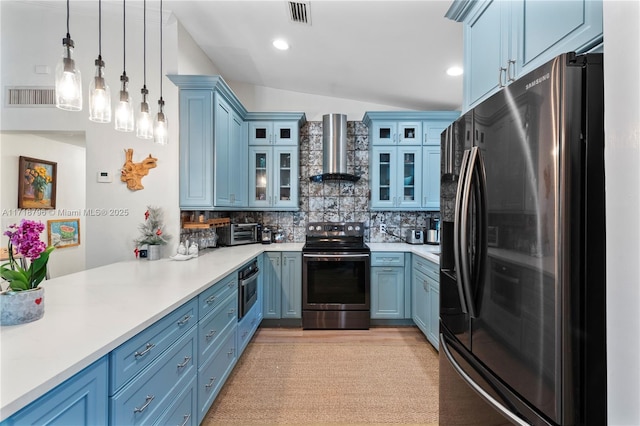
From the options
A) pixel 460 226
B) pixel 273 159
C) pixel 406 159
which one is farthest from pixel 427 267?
pixel 273 159

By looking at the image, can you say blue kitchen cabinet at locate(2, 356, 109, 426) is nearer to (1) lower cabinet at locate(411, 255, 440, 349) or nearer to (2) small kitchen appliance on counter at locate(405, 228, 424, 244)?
(1) lower cabinet at locate(411, 255, 440, 349)

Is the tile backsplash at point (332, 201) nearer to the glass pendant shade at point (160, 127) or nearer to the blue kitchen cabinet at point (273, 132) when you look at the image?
the blue kitchen cabinet at point (273, 132)

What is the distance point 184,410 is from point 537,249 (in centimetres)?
173

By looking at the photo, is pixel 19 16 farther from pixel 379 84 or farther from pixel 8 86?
pixel 379 84

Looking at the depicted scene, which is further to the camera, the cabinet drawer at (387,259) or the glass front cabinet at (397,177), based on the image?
the glass front cabinet at (397,177)

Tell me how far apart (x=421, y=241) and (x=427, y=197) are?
22.0 inches

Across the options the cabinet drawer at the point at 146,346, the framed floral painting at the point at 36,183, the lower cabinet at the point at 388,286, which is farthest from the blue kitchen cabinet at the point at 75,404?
the framed floral painting at the point at 36,183

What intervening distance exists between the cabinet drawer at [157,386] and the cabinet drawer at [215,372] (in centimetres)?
17

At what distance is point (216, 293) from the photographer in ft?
6.02

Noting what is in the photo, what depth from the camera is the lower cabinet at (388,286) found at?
3.16m

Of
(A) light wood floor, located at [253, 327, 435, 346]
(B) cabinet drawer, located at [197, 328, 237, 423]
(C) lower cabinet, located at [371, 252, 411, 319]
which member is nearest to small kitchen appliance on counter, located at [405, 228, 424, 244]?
(C) lower cabinet, located at [371, 252, 411, 319]

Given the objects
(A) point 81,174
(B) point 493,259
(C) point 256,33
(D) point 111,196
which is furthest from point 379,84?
(A) point 81,174

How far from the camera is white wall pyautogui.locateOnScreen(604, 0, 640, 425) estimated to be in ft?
1.75

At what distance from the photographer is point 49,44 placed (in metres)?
2.47
